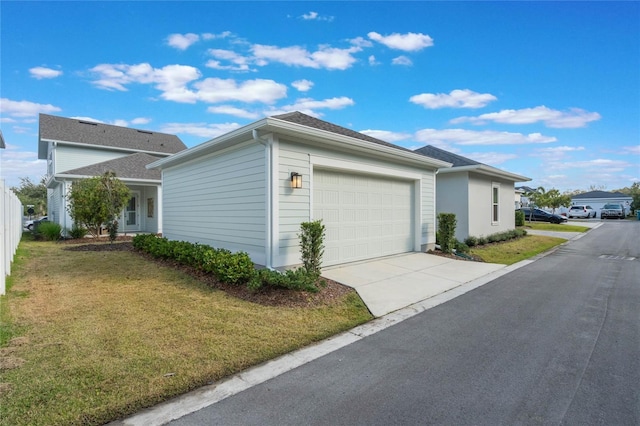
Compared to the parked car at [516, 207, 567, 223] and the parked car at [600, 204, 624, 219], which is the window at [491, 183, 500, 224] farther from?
the parked car at [600, 204, 624, 219]

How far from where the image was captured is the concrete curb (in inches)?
100

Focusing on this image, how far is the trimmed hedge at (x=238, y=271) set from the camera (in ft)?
18.2

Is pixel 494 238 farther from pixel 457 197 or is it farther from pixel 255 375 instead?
pixel 255 375

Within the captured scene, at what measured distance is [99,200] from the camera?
13.5 meters

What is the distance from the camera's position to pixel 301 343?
393 centimetres

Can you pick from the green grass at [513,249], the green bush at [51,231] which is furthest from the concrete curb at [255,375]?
the green bush at [51,231]

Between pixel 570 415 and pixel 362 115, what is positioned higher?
pixel 362 115

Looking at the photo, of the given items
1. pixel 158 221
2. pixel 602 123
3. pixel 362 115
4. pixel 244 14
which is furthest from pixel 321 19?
pixel 602 123

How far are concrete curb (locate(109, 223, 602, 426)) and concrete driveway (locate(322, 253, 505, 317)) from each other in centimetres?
32

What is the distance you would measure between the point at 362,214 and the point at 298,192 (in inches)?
90.8

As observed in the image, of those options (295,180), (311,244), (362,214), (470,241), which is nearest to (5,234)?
(295,180)

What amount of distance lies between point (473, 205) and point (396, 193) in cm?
512

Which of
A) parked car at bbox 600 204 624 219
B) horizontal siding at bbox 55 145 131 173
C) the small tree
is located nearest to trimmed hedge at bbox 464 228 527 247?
the small tree

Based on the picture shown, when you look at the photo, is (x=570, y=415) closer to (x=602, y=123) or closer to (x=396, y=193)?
(x=396, y=193)
